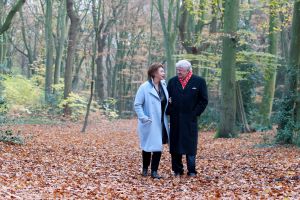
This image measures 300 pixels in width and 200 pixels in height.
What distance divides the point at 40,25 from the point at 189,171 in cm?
3717

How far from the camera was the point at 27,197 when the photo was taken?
601 centimetres

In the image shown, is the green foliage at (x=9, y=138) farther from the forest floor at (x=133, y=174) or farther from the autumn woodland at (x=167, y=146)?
the forest floor at (x=133, y=174)

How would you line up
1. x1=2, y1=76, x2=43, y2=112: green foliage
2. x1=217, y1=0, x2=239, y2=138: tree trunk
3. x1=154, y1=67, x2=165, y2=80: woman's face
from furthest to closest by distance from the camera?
x1=2, y1=76, x2=43, y2=112: green foliage
x1=217, y1=0, x2=239, y2=138: tree trunk
x1=154, y1=67, x2=165, y2=80: woman's face

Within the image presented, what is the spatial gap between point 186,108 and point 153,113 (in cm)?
57

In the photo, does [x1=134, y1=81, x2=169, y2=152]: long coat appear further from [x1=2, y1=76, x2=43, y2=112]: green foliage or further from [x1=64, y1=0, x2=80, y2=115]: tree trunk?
[x1=2, y1=76, x2=43, y2=112]: green foliage

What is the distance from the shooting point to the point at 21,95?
26484 millimetres

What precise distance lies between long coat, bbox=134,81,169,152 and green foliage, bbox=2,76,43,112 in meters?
17.5

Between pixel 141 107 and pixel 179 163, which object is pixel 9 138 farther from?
pixel 179 163

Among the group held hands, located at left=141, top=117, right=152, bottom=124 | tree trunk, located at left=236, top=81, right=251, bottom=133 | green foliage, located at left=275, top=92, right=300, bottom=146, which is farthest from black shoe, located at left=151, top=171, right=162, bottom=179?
tree trunk, located at left=236, top=81, right=251, bottom=133

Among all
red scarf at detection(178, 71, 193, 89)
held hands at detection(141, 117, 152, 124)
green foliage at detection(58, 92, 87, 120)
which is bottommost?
green foliage at detection(58, 92, 87, 120)

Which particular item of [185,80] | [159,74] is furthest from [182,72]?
[159,74]

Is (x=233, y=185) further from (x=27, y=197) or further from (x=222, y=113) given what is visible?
(x=222, y=113)

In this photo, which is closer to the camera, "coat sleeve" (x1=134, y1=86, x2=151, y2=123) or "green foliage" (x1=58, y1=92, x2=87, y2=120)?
"coat sleeve" (x1=134, y1=86, x2=151, y2=123)

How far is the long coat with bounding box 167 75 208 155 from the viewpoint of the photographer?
811cm
